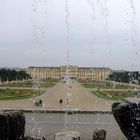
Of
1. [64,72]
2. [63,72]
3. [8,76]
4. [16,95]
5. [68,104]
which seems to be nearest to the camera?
[68,104]

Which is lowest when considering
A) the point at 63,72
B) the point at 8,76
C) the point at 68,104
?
the point at 68,104

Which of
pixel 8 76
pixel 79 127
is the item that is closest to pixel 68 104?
pixel 79 127

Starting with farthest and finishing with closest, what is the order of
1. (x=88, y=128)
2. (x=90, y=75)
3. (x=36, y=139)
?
(x=90, y=75)
(x=88, y=128)
(x=36, y=139)

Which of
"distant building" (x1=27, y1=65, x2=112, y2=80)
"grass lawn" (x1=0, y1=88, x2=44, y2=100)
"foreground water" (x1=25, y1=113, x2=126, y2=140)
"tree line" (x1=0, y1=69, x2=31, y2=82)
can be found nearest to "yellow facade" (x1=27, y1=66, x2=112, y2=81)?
"distant building" (x1=27, y1=65, x2=112, y2=80)

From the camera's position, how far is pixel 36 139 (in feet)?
38.0

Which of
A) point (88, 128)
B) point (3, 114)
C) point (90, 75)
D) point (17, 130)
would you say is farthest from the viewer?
point (90, 75)

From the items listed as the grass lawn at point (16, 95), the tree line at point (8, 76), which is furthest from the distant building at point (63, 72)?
the grass lawn at point (16, 95)

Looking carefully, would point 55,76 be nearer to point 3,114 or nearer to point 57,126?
point 57,126

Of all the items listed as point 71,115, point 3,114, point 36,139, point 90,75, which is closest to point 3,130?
point 3,114

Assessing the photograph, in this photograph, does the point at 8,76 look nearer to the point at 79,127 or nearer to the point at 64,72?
the point at 64,72

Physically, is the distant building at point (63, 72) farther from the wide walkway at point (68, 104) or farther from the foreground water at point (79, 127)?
the foreground water at point (79, 127)

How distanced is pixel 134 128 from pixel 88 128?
903 cm

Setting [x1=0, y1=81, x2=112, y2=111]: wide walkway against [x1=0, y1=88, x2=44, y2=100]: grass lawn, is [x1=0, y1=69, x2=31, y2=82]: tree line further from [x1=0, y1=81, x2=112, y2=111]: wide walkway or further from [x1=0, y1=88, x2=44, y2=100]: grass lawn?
[x1=0, y1=81, x2=112, y2=111]: wide walkway

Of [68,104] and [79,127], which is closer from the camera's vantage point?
[79,127]
